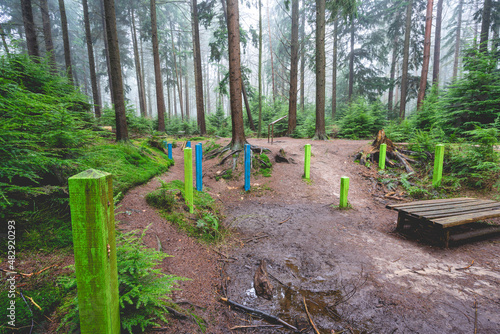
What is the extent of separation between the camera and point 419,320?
217 cm

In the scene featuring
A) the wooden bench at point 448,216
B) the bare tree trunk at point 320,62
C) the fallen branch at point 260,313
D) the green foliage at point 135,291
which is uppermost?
the bare tree trunk at point 320,62

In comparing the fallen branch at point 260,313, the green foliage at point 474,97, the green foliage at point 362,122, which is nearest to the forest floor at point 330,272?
the fallen branch at point 260,313

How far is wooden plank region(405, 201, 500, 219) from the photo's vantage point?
3.87 meters

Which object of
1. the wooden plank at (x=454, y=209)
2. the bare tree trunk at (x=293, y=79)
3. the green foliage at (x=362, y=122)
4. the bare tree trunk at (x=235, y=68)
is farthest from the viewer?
the bare tree trunk at (x=293, y=79)

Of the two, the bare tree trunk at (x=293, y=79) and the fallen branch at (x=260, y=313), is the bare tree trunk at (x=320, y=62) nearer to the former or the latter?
the bare tree trunk at (x=293, y=79)

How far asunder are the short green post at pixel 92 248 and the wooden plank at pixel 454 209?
463cm

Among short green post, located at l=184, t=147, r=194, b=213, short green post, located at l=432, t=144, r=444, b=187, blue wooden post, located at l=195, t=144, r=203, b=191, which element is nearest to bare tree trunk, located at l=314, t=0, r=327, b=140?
short green post, located at l=432, t=144, r=444, b=187

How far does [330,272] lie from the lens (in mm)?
3053

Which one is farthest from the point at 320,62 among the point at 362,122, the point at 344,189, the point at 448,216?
the point at 448,216

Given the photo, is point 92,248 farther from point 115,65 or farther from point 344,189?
point 115,65

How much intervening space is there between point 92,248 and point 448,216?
16.8 feet

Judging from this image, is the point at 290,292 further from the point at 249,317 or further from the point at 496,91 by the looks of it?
the point at 496,91

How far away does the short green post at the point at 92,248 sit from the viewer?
3.94ft

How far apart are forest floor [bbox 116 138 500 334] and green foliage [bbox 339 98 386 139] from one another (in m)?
8.89
